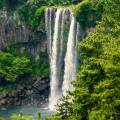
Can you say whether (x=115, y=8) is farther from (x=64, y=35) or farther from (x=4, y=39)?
(x=4, y=39)

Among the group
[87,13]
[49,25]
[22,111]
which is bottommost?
[22,111]

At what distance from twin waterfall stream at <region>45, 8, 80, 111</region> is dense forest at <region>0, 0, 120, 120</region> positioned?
0.91m

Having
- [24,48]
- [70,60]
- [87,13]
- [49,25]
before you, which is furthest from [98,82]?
[24,48]

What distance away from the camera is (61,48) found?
150 ft

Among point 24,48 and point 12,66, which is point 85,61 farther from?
point 24,48

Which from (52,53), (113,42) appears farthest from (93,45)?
(52,53)

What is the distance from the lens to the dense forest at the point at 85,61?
26219 mm

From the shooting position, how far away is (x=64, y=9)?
4497 cm

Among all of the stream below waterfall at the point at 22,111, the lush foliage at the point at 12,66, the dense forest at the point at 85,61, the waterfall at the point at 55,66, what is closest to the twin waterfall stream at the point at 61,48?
the waterfall at the point at 55,66

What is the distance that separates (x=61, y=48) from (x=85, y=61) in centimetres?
1677

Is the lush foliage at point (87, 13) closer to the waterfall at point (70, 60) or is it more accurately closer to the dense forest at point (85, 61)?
the dense forest at point (85, 61)

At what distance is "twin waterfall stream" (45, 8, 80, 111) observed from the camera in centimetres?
4400

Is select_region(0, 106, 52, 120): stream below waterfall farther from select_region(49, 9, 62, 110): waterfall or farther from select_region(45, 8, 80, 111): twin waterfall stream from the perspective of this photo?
select_region(49, 9, 62, 110): waterfall

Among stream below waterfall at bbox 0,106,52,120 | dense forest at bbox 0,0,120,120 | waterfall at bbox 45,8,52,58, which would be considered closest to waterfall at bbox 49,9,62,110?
waterfall at bbox 45,8,52,58
